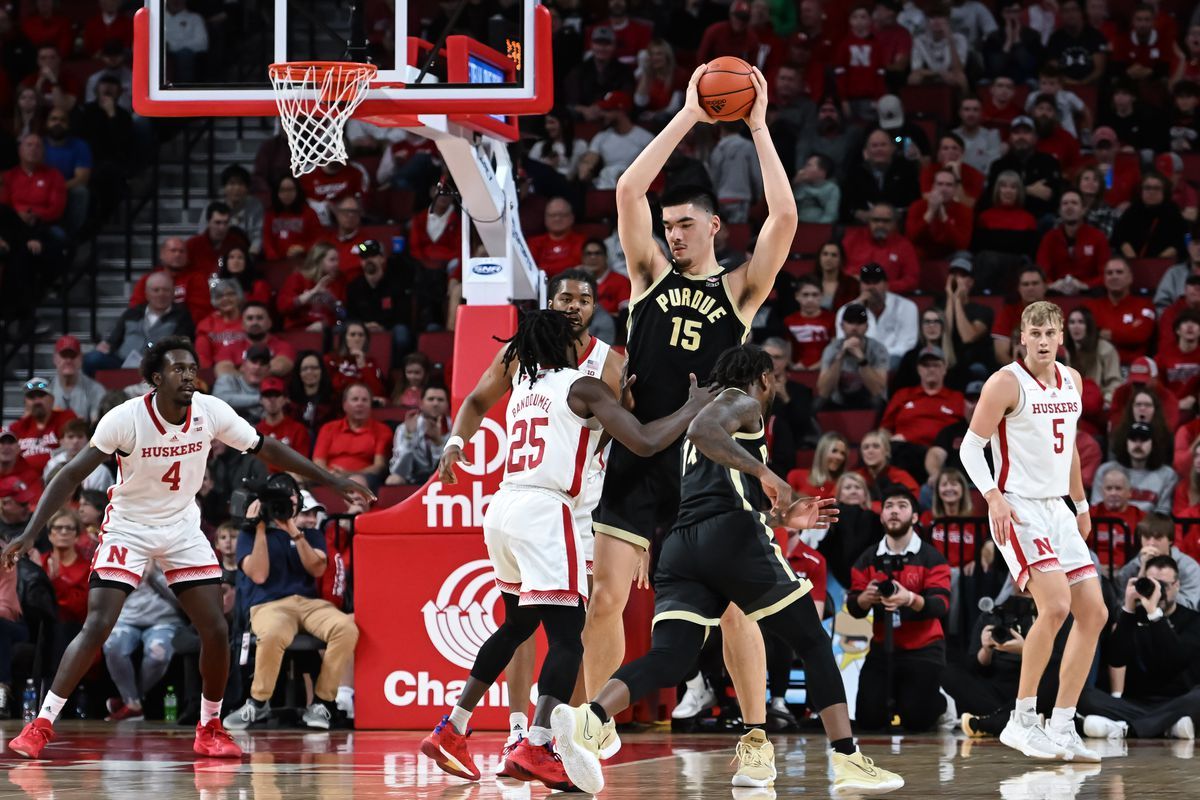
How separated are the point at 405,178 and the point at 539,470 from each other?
1008cm

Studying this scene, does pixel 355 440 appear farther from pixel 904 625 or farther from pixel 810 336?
pixel 904 625

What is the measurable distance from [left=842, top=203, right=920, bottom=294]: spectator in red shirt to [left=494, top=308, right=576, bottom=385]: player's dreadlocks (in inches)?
307

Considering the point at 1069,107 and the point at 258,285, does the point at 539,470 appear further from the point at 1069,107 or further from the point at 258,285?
the point at 1069,107

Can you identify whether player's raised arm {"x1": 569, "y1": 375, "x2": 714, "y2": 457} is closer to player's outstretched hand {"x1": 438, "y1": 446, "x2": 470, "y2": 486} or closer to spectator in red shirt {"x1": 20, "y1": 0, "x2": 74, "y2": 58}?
player's outstretched hand {"x1": 438, "y1": 446, "x2": 470, "y2": 486}

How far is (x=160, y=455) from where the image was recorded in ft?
28.6

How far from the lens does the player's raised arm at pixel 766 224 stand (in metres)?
7.16

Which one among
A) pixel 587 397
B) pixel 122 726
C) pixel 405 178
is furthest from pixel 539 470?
pixel 405 178

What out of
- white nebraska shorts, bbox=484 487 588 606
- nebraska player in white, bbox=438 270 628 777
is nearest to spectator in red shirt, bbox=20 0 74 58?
nebraska player in white, bbox=438 270 628 777

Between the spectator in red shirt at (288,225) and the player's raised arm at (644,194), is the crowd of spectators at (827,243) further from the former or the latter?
the player's raised arm at (644,194)

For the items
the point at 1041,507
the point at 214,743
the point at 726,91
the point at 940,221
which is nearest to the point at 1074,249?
the point at 940,221

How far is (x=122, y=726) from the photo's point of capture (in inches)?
443

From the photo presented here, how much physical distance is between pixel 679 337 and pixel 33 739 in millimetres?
3900

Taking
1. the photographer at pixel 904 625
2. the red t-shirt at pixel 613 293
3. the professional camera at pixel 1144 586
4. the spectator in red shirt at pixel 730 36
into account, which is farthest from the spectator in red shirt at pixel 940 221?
the professional camera at pixel 1144 586

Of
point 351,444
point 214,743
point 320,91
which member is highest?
point 320,91
